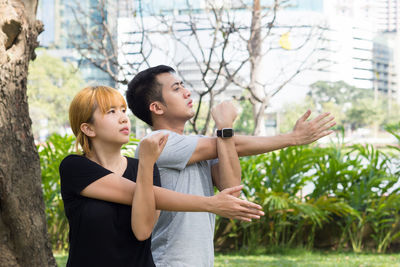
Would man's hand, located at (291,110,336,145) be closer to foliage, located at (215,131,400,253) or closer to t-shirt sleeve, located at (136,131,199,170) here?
t-shirt sleeve, located at (136,131,199,170)

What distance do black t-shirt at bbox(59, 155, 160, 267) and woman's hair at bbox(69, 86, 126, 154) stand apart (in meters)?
0.12

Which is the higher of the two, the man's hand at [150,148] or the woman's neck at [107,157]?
the man's hand at [150,148]

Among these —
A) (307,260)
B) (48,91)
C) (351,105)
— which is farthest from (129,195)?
(351,105)

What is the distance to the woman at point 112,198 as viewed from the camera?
151 centimetres

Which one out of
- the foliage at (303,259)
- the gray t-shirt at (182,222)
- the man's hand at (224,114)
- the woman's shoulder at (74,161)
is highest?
the man's hand at (224,114)

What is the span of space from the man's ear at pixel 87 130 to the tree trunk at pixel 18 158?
74.9 inches

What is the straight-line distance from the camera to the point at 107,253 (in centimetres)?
155

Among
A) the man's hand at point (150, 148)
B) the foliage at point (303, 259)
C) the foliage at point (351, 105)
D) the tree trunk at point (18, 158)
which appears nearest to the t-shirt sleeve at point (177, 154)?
the man's hand at point (150, 148)

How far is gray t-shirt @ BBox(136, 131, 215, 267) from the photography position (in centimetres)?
179

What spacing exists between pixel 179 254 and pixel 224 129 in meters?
0.46

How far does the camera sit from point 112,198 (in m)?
1.57

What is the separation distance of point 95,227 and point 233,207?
1.36ft

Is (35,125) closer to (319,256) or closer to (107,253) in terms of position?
(319,256)

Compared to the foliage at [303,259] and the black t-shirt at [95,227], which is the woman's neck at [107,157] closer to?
the black t-shirt at [95,227]
